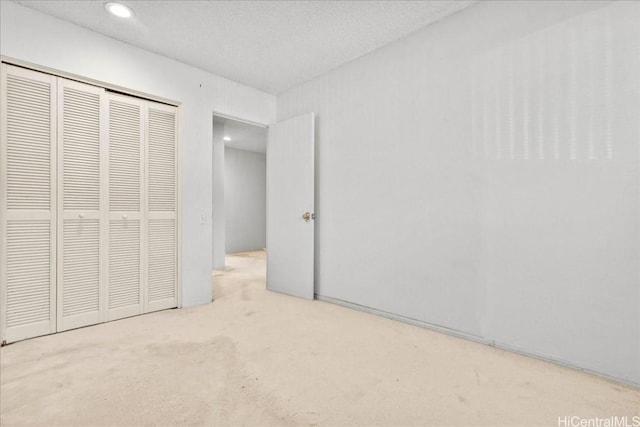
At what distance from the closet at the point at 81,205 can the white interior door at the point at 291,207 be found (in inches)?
44.9

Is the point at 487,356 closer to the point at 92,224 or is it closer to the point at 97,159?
the point at 92,224

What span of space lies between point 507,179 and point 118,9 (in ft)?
10.2

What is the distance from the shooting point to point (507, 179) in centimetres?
215

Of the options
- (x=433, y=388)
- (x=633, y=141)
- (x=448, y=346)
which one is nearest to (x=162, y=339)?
(x=433, y=388)

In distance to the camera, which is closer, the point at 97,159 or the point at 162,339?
the point at 162,339

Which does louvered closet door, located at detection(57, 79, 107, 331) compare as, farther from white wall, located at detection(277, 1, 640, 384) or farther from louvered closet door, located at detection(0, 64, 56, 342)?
white wall, located at detection(277, 1, 640, 384)

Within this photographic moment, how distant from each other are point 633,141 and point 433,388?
1759 millimetres

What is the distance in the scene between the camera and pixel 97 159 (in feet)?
8.69

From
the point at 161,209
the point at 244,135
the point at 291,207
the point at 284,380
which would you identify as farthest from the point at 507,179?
the point at 244,135

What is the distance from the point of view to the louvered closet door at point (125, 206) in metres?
2.73

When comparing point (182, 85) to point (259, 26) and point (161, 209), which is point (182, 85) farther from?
point (161, 209)

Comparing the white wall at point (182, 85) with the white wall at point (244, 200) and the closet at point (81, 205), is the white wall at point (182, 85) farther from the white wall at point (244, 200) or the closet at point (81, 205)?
the white wall at point (244, 200)

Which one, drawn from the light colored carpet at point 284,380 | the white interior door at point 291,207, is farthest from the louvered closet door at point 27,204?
the white interior door at point 291,207

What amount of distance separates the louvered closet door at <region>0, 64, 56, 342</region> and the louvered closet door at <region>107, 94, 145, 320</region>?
0.40m
